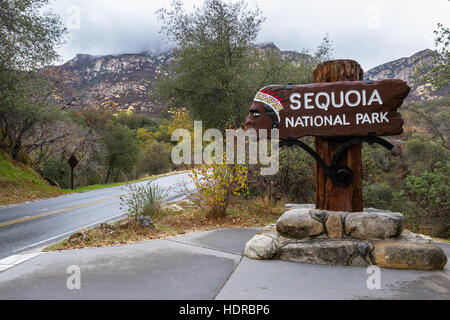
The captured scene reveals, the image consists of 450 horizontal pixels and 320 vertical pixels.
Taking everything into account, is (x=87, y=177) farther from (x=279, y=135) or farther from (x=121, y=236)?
(x=279, y=135)

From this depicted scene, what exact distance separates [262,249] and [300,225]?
2.17 ft

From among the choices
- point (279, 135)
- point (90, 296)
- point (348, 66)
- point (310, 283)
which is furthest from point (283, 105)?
point (90, 296)

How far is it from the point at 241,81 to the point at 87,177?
27.0m

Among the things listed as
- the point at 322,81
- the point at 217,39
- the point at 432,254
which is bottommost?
the point at 432,254

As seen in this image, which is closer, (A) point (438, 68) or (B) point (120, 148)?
(A) point (438, 68)

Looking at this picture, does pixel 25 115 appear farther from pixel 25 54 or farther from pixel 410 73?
pixel 410 73

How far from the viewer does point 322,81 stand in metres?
5.18

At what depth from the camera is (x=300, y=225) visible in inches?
180

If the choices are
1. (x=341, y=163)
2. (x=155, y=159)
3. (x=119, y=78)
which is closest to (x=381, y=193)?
(x=341, y=163)

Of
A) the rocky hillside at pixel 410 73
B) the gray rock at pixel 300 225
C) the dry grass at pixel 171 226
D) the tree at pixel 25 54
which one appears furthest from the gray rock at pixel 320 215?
the tree at pixel 25 54

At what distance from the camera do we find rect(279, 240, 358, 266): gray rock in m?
4.26

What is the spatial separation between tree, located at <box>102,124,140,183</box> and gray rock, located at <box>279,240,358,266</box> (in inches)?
1270

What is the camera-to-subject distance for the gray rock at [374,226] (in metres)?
4.42

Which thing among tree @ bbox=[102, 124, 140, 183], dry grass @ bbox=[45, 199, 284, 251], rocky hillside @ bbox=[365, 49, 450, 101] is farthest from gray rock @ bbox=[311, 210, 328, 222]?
tree @ bbox=[102, 124, 140, 183]
